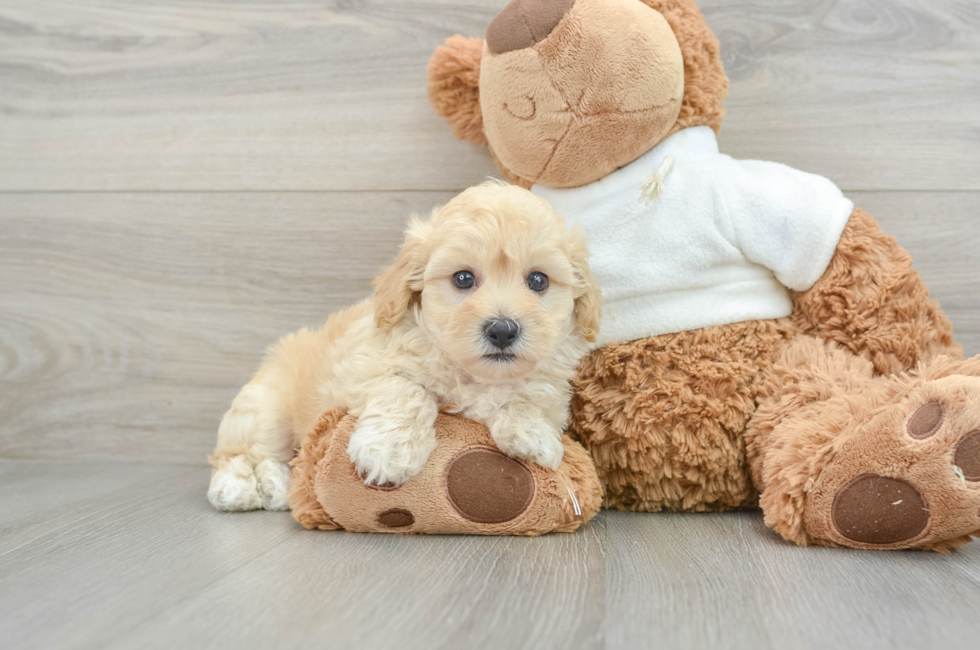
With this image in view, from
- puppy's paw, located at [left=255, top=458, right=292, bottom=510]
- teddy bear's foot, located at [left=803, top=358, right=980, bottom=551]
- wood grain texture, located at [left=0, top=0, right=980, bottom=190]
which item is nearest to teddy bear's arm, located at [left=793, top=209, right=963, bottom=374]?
teddy bear's foot, located at [left=803, top=358, right=980, bottom=551]

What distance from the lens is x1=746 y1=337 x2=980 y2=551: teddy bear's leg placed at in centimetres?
84

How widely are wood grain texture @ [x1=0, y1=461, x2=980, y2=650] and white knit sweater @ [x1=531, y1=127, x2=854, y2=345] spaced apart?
1.06ft

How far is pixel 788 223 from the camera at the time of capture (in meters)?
1.07

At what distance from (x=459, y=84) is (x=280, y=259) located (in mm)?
542

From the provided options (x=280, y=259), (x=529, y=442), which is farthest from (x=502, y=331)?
(x=280, y=259)

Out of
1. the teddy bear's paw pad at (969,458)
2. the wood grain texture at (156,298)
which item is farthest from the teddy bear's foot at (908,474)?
the wood grain texture at (156,298)

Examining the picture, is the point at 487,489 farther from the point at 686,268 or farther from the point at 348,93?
the point at 348,93

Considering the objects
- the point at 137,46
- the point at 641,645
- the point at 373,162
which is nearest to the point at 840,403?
the point at 641,645

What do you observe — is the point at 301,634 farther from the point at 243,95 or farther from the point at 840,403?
the point at 243,95

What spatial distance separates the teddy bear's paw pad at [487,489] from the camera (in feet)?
3.14

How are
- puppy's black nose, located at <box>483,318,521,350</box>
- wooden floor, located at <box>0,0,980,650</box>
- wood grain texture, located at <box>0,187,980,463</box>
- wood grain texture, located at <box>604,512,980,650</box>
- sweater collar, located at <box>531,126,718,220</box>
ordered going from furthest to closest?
wood grain texture, located at <box>0,187,980,463</box> → sweater collar, located at <box>531,126,718,220</box> → puppy's black nose, located at <box>483,318,521,350</box> → wooden floor, located at <box>0,0,980,650</box> → wood grain texture, located at <box>604,512,980,650</box>

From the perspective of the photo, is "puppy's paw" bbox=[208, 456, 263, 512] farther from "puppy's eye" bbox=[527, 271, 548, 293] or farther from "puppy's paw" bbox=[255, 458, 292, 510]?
"puppy's eye" bbox=[527, 271, 548, 293]

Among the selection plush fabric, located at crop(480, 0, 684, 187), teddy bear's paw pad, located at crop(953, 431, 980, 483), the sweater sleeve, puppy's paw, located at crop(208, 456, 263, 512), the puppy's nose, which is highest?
the puppy's nose

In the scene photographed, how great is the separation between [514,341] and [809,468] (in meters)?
0.41
